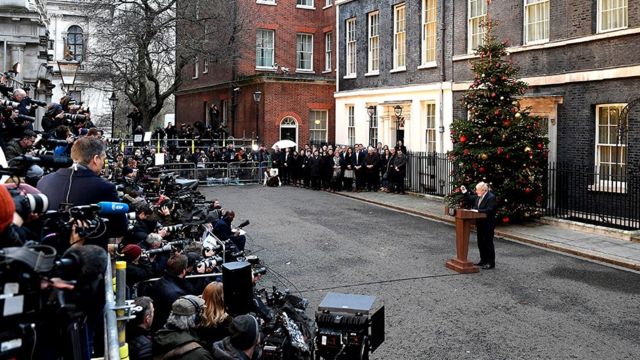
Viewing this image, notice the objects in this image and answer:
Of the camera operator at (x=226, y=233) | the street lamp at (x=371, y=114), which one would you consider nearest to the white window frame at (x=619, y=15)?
the camera operator at (x=226, y=233)

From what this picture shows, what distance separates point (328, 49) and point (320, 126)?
5548 mm

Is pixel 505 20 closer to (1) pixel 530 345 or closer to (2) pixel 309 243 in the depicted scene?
(2) pixel 309 243

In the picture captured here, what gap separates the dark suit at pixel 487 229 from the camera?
1298 cm

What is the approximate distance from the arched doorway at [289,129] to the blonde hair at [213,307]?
1207 inches

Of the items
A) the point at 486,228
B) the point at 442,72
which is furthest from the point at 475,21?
the point at 486,228

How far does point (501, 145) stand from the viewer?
59.6ft

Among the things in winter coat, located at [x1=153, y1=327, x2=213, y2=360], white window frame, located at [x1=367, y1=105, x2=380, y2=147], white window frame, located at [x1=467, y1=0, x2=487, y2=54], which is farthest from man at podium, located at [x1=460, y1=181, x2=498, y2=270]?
white window frame, located at [x1=367, y1=105, x2=380, y2=147]

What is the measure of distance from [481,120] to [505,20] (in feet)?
19.3

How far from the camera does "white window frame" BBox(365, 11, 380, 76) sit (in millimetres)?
31500

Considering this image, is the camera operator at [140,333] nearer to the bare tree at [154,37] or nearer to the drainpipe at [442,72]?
the drainpipe at [442,72]

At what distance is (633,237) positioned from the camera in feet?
51.8

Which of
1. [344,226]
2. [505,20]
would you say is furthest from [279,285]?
[505,20]

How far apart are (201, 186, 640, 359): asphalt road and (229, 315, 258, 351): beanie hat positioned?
3314mm

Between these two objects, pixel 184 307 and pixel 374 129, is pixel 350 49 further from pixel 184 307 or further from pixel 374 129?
pixel 184 307
